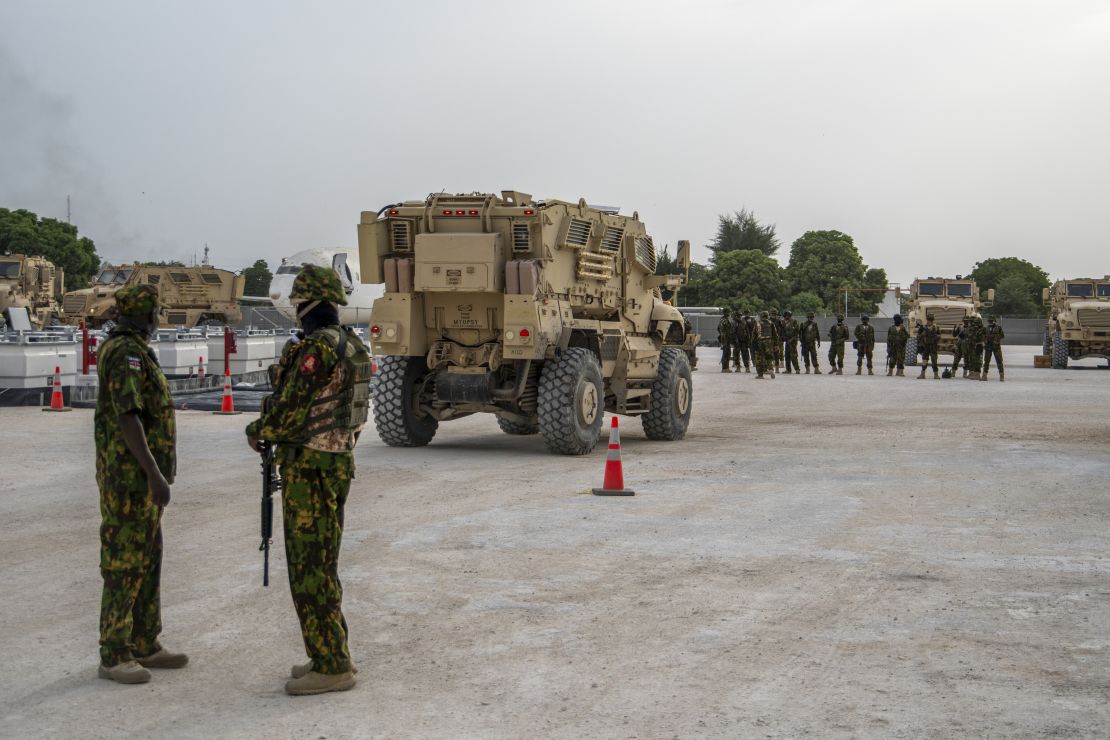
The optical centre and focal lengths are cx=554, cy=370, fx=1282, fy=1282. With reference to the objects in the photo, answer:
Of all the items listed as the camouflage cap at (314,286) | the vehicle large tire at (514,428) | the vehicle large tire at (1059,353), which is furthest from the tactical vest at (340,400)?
the vehicle large tire at (1059,353)

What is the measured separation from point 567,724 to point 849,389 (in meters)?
23.2

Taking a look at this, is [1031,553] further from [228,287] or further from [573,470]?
[228,287]

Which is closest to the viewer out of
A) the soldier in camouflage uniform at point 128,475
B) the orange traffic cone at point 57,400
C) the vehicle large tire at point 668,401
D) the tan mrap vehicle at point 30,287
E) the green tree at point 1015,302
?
the soldier in camouflage uniform at point 128,475

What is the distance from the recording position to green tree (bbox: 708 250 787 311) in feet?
265

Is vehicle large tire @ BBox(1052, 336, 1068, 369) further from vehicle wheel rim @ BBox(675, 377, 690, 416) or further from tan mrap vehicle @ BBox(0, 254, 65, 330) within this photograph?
tan mrap vehicle @ BBox(0, 254, 65, 330)

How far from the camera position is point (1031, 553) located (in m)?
8.48

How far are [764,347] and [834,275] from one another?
54.8 meters

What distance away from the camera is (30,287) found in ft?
112

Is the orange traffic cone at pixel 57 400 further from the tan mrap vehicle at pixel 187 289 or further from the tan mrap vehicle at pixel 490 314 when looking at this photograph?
the tan mrap vehicle at pixel 187 289

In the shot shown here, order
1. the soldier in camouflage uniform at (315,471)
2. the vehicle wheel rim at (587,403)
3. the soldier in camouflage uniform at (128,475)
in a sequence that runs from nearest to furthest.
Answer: the soldier in camouflage uniform at (315,471) → the soldier in camouflage uniform at (128,475) → the vehicle wheel rim at (587,403)

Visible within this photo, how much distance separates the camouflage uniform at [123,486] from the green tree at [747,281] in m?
75.3

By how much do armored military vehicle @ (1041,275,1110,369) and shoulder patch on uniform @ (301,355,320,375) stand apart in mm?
33853

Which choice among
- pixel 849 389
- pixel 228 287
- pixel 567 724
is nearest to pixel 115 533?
pixel 567 724

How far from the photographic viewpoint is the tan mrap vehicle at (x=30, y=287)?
109 ft
